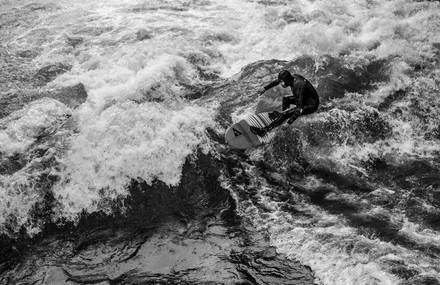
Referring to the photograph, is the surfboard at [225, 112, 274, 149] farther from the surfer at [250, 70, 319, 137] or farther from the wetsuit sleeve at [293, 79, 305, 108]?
the wetsuit sleeve at [293, 79, 305, 108]

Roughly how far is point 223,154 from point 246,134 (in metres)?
0.60

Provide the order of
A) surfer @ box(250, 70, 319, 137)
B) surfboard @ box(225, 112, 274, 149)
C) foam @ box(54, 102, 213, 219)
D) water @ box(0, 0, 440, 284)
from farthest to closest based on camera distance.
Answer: surfboard @ box(225, 112, 274, 149) < surfer @ box(250, 70, 319, 137) < foam @ box(54, 102, 213, 219) < water @ box(0, 0, 440, 284)

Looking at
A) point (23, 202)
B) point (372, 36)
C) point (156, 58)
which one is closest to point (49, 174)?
point (23, 202)

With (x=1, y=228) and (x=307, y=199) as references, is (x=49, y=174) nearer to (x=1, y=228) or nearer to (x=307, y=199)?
(x=1, y=228)

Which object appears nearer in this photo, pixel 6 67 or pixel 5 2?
pixel 6 67

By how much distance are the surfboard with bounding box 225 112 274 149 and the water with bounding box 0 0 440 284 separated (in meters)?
0.19

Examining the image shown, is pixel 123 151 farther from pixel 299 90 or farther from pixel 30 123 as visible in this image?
pixel 299 90

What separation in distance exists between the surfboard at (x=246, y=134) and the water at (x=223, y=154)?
0.62 feet

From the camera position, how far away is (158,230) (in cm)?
742

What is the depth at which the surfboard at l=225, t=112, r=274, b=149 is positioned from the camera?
28.6 feet

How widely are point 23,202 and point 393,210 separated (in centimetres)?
610

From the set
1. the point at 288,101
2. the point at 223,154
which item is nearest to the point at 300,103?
the point at 288,101

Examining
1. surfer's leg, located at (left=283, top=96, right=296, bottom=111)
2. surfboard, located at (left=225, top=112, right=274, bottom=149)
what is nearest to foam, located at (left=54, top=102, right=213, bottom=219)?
surfboard, located at (left=225, top=112, right=274, bottom=149)

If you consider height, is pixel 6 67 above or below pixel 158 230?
above
